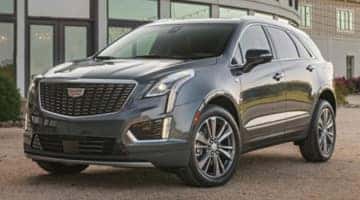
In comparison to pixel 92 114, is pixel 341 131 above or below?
below

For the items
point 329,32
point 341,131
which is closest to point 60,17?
point 341,131

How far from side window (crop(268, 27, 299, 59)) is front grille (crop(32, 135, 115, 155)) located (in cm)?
291

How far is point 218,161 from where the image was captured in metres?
7.30

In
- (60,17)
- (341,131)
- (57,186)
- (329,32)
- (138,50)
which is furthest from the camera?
(329,32)

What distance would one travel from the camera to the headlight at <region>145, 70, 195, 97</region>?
6.72 metres

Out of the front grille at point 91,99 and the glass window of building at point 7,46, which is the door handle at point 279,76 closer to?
the front grille at point 91,99

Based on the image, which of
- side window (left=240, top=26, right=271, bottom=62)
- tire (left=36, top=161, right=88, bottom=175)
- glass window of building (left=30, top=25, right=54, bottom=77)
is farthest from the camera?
glass window of building (left=30, top=25, right=54, bottom=77)

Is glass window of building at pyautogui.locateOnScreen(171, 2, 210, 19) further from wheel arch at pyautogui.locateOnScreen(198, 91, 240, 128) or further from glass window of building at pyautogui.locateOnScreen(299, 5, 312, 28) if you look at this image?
glass window of building at pyautogui.locateOnScreen(299, 5, 312, 28)

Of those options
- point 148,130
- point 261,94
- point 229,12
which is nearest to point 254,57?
point 261,94

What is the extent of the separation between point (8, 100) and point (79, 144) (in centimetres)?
691

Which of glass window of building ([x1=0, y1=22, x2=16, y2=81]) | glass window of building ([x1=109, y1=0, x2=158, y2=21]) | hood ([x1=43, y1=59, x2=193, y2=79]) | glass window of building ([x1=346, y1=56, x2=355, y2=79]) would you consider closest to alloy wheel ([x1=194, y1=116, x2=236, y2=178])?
hood ([x1=43, y1=59, x2=193, y2=79])

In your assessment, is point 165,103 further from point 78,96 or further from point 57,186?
point 57,186

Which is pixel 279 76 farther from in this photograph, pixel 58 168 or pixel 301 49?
pixel 58 168

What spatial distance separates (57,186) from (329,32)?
130 feet
